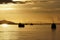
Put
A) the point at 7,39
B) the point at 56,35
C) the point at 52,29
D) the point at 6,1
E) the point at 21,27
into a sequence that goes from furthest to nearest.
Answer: the point at 6,1 < the point at 21,27 < the point at 52,29 < the point at 56,35 < the point at 7,39

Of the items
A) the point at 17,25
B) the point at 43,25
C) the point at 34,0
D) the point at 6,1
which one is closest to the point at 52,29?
the point at 43,25

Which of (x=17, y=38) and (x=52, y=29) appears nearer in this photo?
(x=17, y=38)

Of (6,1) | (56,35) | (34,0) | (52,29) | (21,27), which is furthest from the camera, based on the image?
(34,0)

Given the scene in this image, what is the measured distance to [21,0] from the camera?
14.7 feet

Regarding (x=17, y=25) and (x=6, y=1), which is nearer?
(x=17, y=25)

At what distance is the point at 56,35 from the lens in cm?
166

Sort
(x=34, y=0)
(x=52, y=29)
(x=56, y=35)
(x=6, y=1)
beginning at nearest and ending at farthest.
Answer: (x=56, y=35)
(x=52, y=29)
(x=6, y=1)
(x=34, y=0)

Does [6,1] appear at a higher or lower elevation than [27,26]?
higher

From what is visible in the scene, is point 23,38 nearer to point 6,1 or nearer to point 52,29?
point 52,29

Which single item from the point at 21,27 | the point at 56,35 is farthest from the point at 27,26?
the point at 56,35

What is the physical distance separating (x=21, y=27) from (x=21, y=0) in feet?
8.15

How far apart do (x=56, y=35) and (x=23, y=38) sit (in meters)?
0.29

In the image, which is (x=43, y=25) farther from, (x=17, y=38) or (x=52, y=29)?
(x=17, y=38)

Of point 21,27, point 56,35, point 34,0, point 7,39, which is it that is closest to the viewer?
point 7,39
